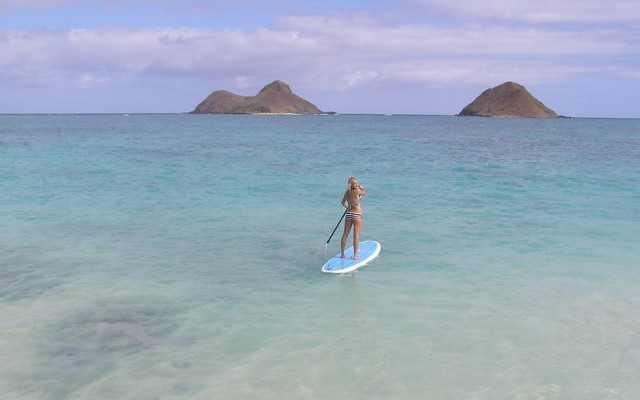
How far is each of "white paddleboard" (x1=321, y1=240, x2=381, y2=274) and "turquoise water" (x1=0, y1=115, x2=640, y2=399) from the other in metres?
0.39

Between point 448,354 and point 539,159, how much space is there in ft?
127

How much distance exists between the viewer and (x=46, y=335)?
33.0ft

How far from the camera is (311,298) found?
12148 mm

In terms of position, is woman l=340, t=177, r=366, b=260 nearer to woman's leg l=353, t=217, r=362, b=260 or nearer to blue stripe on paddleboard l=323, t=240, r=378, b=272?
woman's leg l=353, t=217, r=362, b=260

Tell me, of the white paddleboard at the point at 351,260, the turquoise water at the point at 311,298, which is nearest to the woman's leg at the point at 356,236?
the white paddleboard at the point at 351,260

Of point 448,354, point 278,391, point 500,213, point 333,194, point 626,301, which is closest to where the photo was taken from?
point 278,391

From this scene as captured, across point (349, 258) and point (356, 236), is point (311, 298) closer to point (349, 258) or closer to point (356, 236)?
point (349, 258)

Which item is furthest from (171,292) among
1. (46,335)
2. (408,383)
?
(408,383)

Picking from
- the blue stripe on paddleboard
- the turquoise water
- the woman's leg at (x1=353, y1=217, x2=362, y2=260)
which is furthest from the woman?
the turquoise water

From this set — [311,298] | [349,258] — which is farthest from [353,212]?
[311,298]

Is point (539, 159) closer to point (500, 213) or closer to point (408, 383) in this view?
point (500, 213)

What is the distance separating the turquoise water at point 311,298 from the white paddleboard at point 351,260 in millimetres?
394

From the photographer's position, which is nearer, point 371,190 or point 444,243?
point 444,243

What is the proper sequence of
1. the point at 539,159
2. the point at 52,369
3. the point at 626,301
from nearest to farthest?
the point at 52,369, the point at 626,301, the point at 539,159
